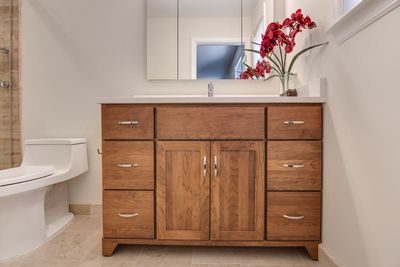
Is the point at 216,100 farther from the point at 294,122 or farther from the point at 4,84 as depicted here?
the point at 4,84

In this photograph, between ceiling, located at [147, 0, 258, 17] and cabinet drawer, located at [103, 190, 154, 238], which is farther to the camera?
ceiling, located at [147, 0, 258, 17]

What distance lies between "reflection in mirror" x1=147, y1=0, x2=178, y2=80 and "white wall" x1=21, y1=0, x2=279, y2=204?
0.20ft

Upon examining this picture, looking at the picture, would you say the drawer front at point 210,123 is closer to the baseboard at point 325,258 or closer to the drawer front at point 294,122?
the drawer front at point 294,122

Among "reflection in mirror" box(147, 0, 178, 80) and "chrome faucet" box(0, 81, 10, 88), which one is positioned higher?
"reflection in mirror" box(147, 0, 178, 80)

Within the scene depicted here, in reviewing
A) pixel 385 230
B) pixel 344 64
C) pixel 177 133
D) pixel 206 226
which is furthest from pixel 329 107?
pixel 206 226

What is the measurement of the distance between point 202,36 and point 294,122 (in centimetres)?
102

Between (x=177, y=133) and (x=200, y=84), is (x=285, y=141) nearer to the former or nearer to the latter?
(x=177, y=133)

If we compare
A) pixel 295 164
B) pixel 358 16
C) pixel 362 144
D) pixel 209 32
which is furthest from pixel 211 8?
pixel 362 144

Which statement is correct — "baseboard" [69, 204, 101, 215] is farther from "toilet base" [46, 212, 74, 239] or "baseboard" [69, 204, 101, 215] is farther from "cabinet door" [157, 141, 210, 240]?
"cabinet door" [157, 141, 210, 240]

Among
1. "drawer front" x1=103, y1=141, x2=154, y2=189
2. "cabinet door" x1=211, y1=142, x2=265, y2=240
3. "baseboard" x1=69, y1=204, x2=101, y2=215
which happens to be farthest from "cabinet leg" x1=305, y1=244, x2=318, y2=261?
"baseboard" x1=69, y1=204, x2=101, y2=215

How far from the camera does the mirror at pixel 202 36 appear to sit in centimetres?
198

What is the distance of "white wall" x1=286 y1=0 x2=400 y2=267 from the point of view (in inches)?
34.0

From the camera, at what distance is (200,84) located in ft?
6.68

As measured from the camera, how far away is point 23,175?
150cm
